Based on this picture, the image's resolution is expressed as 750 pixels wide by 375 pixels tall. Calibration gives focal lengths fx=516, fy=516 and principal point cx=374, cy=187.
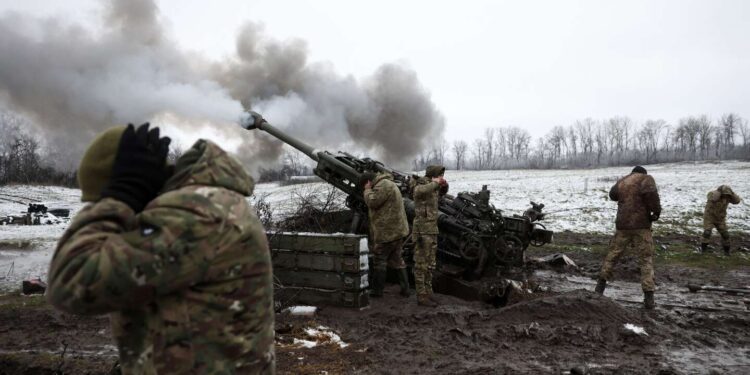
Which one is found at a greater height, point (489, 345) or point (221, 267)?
point (221, 267)

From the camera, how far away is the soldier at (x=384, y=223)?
7426mm

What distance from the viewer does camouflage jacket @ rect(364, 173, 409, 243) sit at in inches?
292

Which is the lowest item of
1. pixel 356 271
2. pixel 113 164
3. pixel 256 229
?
pixel 356 271

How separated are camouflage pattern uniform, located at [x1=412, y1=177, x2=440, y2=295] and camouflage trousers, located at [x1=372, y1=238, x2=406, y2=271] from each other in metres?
0.30

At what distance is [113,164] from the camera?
1661 millimetres

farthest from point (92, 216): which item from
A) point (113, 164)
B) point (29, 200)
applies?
point (29, 200)

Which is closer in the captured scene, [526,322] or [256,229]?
[256,229]

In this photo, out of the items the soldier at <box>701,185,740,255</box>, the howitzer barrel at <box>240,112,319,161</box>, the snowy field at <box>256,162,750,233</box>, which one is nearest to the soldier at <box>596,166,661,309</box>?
the howitzer barrel at <box>240,112,319,161</box>

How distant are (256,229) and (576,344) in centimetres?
455

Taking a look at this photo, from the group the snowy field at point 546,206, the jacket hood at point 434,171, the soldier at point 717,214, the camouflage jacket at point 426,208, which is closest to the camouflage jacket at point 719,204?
the soldier at point 717,214

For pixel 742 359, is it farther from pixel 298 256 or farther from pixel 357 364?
pixel 298 256

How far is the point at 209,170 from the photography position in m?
1.69

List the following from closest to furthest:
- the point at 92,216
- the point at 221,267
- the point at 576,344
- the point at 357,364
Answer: the point at 92,216 → the point at 221,267 → the point at 357,364 → the point at 576,344

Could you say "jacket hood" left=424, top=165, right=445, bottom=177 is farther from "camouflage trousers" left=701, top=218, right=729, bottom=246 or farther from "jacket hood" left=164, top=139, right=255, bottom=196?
"camouflage trousers" left=701, top=218, right=729, bottom=246
